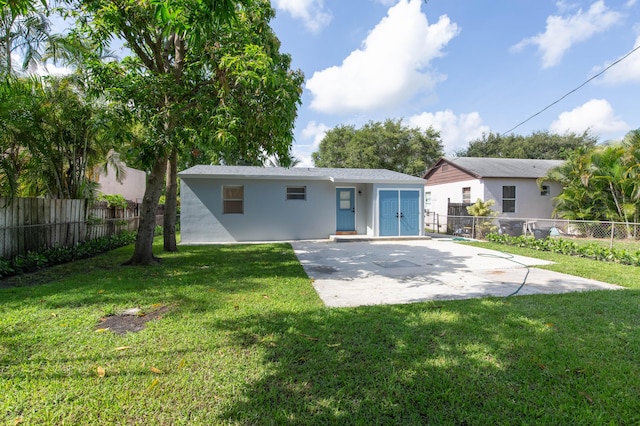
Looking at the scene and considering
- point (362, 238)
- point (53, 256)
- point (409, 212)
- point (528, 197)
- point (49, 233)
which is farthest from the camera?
point (528, 197)

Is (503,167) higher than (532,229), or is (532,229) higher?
(503,167)

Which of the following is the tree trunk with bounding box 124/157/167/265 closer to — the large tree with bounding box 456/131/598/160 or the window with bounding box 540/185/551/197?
the window with bounding box 540/185/551/197

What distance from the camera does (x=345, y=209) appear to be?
13.2m

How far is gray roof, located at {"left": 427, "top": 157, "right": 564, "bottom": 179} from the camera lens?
15768mm

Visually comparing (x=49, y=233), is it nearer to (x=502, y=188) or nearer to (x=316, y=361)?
(x=316, y=361)

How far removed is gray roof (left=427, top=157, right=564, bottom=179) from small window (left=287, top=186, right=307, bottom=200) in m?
8.92

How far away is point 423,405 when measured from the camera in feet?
6.93

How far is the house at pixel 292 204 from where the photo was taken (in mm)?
11695

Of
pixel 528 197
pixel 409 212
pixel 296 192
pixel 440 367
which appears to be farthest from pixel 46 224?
pixel 528 197

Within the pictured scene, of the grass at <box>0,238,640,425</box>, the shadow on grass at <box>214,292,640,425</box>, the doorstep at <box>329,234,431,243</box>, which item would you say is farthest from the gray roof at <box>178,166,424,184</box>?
the shadow on grass at <box>214,292,640,425</box>

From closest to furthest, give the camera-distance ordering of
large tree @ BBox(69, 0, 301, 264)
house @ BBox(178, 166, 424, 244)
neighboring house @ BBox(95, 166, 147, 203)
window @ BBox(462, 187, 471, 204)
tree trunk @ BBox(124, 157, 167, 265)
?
large tree @ BBox(69, 0, 301, 264)
tree trunk @ BBox(124, 157, 167, 265)
house @ BBox(178, 166, 424, 244)
neighboring house @ BBox(95, 166, 147, 203)
window @ BBox(462, 187, 471, 204)

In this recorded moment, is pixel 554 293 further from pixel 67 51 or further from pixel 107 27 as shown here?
pixel 67 51

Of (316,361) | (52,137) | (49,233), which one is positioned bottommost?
(316,361)

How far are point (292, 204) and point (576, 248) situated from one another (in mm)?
9088
